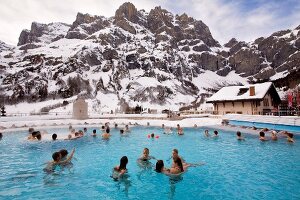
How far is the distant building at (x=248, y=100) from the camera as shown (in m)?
43.5

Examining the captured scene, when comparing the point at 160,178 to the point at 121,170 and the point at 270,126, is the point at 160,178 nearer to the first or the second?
the point at 121,170

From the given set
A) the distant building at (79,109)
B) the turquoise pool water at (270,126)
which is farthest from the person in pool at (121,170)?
the distant building at (79,109)

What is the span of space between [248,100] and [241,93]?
3.30m

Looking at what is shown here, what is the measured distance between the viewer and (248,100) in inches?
1738

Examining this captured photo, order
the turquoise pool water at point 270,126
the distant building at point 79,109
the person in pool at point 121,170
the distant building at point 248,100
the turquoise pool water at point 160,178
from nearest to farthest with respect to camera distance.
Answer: the turquoise pool water at point 160,178 < the person in pool at point 121,170 < the turquoise pool water at point 270,126 < the distant building at point 248,100 < the distant building at point 79,109

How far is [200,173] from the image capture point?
12.5 meters

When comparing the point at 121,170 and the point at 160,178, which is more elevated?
the point at 121,170

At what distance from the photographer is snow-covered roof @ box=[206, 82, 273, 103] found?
143 feet

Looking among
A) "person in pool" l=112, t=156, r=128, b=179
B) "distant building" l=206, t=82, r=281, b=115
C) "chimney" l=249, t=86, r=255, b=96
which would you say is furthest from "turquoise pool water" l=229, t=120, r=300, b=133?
"person in pool" l=112, t=156, r=128, b=179

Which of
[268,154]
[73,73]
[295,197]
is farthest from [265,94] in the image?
[73,73]

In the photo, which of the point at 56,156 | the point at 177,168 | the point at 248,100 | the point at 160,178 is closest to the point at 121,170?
the point at 160,178

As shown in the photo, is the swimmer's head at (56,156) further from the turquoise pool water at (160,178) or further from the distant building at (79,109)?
the distant building at (79,109)

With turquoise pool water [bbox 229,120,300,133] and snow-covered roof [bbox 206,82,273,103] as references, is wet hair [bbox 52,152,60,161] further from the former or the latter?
snow-covered roof [bbox 206,82,273,103]

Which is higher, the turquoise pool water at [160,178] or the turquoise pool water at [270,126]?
the turquoise pool water at [270,126]
